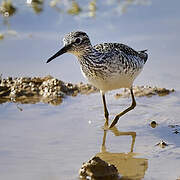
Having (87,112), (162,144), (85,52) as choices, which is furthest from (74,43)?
(162,144)

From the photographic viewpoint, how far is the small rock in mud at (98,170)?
207 inches

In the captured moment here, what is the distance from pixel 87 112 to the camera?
784cm

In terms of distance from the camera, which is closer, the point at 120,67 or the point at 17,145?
the point at 17,145

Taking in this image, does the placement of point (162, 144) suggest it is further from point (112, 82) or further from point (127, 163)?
point (112, 82)

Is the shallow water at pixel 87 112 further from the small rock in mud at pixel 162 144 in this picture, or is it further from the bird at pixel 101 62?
the bird at pixel 101 62

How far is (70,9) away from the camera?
10781 millimetres

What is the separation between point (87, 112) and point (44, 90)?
112cm

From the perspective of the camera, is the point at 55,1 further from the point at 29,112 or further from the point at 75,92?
the point at 29,112

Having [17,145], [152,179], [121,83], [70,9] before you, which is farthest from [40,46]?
[152,179]

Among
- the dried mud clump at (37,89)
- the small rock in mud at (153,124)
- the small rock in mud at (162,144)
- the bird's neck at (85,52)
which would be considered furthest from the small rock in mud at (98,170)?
the dried mud clump at (37,89)

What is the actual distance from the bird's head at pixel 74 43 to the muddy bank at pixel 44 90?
152cm

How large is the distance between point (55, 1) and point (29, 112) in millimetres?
3797

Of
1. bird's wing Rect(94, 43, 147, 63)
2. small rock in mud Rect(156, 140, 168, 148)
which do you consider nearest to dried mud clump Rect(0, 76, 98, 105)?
bird's wing Rect(94, 43, 147, 63)

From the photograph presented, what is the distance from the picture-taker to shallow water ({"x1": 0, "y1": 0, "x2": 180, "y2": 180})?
5906 millimetres
